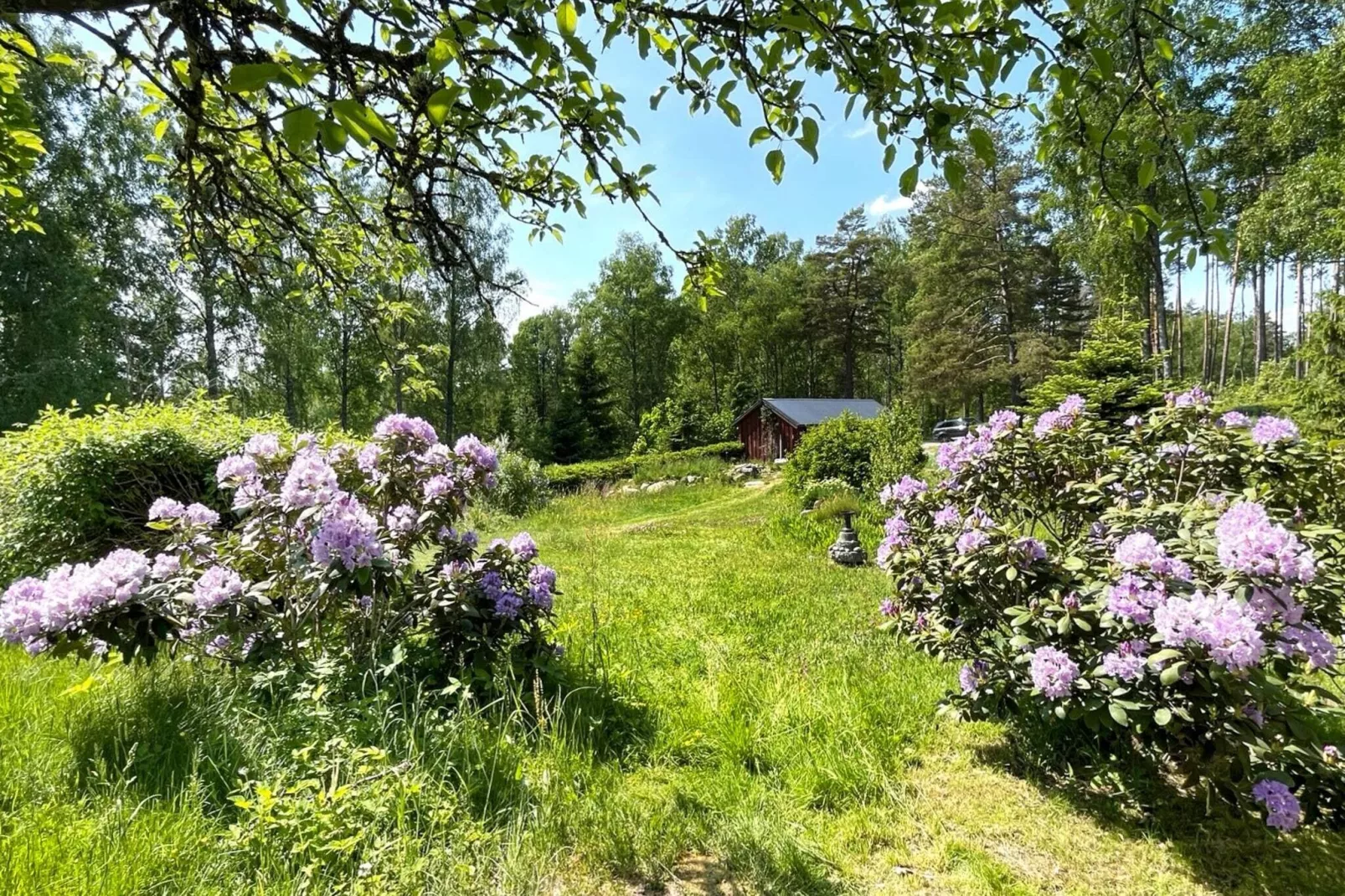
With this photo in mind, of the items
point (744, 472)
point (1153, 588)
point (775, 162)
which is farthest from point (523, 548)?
point (744, 472)

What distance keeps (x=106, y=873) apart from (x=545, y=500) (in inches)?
549

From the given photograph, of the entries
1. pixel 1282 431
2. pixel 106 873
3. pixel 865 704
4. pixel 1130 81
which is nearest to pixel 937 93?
pixel 1130 81

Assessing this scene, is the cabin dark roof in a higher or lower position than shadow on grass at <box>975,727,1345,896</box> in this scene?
higher

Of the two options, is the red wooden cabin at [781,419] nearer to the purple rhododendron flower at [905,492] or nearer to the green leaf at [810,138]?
the purple rhododendron flower at [905,492]

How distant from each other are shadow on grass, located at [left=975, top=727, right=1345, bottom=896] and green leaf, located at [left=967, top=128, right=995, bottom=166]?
2.29m

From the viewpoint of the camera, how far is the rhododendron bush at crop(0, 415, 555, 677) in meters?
2.13

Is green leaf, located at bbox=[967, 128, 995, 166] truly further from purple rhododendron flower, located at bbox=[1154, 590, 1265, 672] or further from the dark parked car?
the dark parked car

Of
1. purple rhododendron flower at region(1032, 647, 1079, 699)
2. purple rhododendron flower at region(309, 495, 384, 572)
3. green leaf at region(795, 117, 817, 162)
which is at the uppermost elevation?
green leaf at region(795, 117, 817, 162)

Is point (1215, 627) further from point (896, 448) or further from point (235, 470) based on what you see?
point (896, 448)

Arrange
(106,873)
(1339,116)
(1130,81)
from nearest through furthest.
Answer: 1. (106,873)
2. (1130,81)
3. (1339,116)

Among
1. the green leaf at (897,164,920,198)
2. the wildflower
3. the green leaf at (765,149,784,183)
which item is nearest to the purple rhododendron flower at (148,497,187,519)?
the green leaf at (765,149,784,183)

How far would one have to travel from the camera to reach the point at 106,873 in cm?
150

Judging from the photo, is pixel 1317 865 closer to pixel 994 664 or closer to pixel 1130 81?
pixel 994 664

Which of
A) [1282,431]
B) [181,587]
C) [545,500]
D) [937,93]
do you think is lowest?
[545,500]
